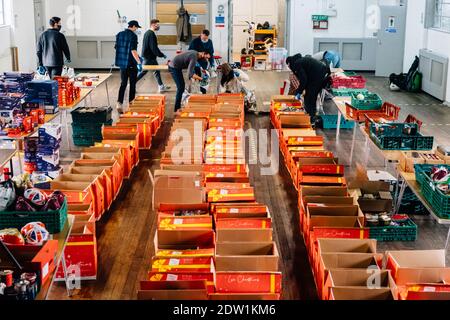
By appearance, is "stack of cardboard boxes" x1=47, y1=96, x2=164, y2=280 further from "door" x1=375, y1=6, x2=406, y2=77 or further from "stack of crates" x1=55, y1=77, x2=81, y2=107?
"door" x1=375, y1=6, x2=406, y2=77

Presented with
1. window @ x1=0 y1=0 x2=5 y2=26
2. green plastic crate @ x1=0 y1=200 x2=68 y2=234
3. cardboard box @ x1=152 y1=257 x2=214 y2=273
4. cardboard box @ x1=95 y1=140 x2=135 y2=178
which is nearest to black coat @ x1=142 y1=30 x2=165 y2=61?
window @ x1=0 y1=0 x2=5 y2=26

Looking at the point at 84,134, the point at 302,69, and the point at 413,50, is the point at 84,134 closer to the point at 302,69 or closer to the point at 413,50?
the point at 302,69

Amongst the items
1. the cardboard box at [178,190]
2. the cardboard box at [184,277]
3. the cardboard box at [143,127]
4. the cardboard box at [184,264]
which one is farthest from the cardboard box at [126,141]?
the cardboard box at [184,277]

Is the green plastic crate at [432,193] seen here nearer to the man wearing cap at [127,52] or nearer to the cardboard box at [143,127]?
the cardboard box at [143,127]

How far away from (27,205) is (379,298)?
2289 millimetres

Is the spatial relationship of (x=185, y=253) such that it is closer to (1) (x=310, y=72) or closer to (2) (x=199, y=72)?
(1) (x=310, y=72)

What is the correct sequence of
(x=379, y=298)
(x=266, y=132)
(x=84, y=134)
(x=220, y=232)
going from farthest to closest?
(x=266, y=132) → (x=84, y=134) → (x=220, y=232) → (x=379, y=298)

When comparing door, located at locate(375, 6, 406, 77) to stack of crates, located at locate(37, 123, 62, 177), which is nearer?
stack of crates, located at locate(37, 123, 62, 177)

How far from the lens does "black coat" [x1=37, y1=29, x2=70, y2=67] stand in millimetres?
10648

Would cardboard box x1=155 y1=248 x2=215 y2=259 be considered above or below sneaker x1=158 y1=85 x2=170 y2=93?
below

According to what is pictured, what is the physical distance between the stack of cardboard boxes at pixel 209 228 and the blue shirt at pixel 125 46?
12.0 feet
